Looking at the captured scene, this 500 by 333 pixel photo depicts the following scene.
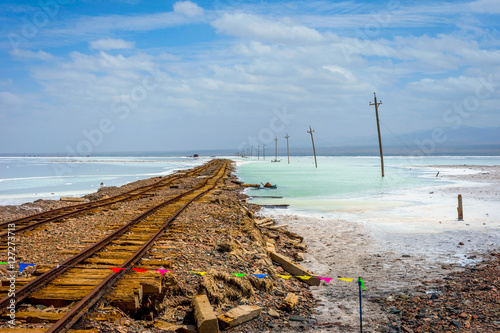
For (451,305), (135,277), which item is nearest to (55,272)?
(135,277)

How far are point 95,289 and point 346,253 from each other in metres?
7.61

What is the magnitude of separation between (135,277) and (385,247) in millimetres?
8117

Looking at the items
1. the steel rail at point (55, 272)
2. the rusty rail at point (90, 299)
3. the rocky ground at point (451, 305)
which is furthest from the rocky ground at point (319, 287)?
the steel rail at point (55, 272)

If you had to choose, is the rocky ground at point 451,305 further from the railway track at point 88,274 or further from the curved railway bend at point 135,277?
the railway track at point 88,274

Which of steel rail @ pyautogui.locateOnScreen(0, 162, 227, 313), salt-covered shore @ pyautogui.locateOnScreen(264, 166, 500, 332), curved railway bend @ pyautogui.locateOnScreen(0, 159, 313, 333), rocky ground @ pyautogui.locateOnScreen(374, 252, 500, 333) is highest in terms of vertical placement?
steel rail @ pyautogui.locateOnScreen(0, 162, 227, 313)

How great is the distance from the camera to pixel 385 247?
1189cm

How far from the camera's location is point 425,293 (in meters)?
7.80

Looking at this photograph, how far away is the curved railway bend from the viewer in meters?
5.42

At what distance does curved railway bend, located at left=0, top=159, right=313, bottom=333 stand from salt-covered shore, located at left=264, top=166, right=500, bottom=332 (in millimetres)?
897

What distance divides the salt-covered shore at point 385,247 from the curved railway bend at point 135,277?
90 cm

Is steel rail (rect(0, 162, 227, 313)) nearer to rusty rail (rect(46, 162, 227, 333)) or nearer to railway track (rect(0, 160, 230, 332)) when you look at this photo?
railway track (rect(0, 160, 230, 332))

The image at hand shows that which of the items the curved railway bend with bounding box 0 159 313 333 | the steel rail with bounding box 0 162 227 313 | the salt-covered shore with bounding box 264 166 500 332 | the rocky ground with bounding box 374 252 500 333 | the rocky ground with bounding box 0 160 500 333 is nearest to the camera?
the curved railway bend with bounding box 0 159 313 333

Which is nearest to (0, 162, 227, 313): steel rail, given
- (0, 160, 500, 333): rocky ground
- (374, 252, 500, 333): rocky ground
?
(0, 160, 500, 333): rocky ground

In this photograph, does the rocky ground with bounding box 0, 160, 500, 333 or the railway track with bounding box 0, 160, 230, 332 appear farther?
the rocky ground with bounding box 0, 160, 500, 333
